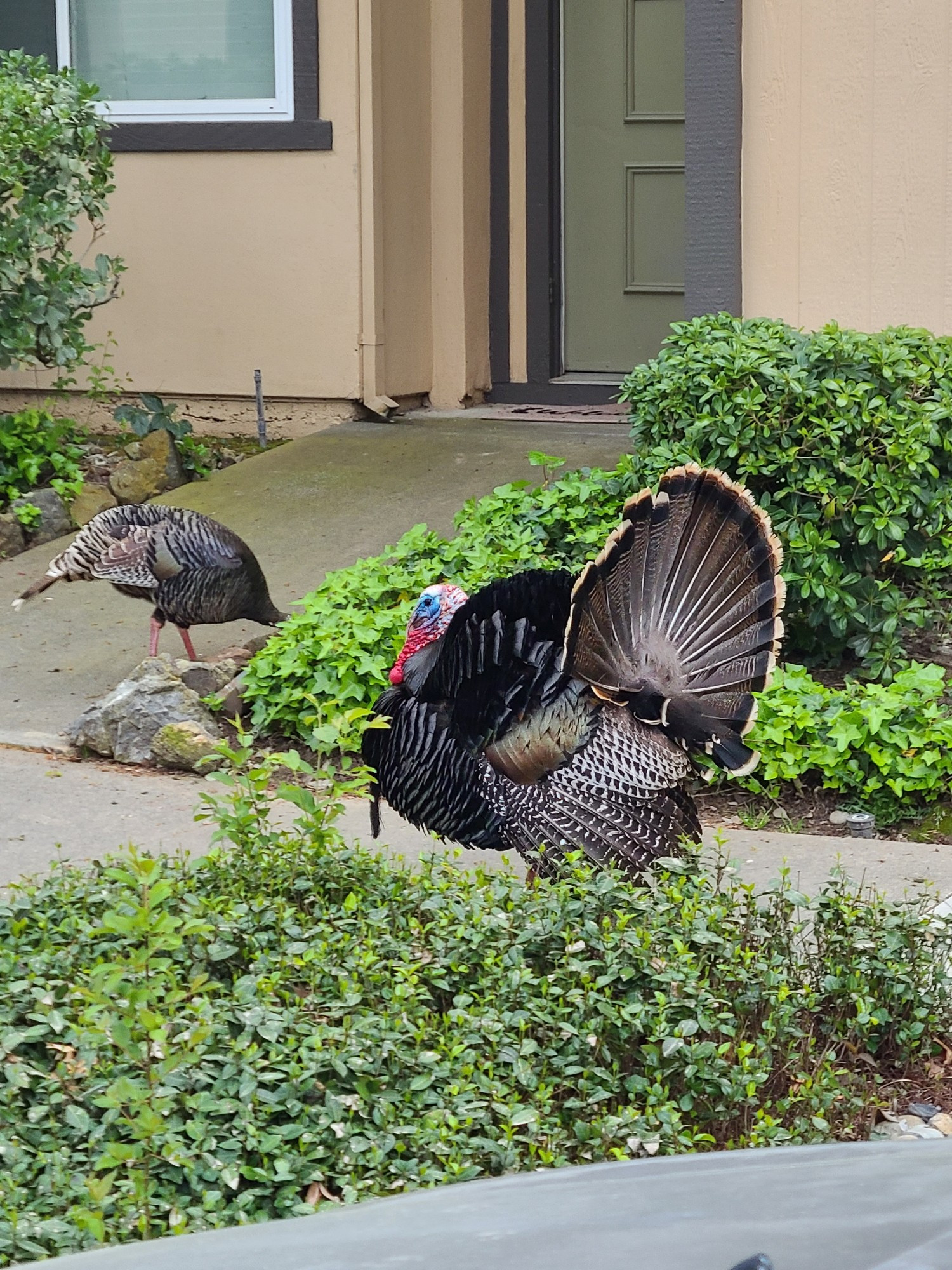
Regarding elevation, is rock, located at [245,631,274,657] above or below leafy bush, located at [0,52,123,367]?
below

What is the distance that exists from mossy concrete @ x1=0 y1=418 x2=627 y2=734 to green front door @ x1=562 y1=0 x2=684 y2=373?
0.95 m

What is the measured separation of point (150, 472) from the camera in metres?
8.30

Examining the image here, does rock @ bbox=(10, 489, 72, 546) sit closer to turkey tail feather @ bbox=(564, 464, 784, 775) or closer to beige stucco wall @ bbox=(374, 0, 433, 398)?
beige stucco wall @ bbox=(374, 0, 433, 398)

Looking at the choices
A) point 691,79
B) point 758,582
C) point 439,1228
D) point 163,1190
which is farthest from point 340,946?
point 691,79

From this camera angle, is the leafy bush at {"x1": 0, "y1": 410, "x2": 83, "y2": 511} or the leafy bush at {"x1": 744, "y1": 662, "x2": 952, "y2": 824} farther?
the leafy bush at {"x1": 0, "y1": 410, "x2": 83, "y2": 511}

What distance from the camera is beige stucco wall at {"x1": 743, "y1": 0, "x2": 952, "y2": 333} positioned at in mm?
6562

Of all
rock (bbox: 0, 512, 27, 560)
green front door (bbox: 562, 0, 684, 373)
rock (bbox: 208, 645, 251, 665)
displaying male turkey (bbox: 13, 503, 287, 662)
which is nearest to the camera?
displaying male turkey (bbox: 13, 503, 287, 662)

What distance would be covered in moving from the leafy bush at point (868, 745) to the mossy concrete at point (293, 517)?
231cm

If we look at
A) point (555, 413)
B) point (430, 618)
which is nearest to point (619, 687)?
point (430, 618)

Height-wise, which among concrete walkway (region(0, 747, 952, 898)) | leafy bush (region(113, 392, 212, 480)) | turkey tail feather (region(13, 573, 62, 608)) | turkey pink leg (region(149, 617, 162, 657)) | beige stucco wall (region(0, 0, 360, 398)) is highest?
beige stucco wall (region(0, 0, 360, 398))

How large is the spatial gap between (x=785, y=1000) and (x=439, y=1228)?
1.80m

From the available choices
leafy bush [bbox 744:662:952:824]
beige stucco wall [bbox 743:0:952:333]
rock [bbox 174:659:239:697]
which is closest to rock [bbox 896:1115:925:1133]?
leafy bush [bbox 744:662:952:824]

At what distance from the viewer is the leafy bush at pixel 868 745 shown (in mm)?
5105

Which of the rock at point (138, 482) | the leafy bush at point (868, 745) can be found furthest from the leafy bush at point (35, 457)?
the leafy bush at point (868, 745)
